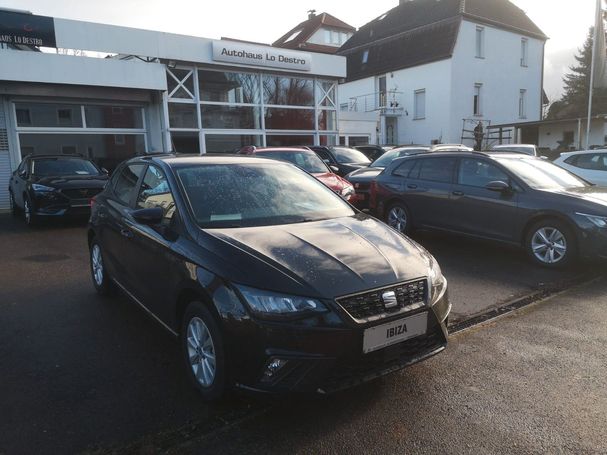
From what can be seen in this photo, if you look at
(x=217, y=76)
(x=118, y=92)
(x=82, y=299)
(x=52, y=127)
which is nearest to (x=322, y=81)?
(x=217, y=76)

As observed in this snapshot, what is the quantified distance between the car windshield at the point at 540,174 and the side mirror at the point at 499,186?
0.83 ft

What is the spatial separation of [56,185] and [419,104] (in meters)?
26.7

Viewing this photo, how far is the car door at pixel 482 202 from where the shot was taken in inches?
272

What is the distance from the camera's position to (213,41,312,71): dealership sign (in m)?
17.3

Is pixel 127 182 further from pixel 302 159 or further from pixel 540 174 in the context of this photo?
pixel 302 159

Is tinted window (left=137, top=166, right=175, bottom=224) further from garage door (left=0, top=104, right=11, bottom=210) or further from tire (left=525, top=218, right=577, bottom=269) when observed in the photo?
garage door (left=0, top=104, right=11, bottom=210)

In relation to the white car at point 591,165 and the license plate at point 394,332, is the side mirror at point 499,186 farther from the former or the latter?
the white car at point 591,165

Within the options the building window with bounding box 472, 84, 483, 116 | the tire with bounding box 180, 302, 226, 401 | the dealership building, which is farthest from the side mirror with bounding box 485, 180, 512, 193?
the building window with bounding box 472, 84, 483, 116

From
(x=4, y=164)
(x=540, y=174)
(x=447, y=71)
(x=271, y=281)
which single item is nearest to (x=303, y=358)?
(x=271, y=281)

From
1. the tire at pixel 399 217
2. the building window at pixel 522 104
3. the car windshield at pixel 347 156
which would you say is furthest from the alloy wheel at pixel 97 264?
the building window at pixel 522 104

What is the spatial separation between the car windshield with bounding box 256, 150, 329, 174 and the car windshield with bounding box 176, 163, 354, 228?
6.20 metres

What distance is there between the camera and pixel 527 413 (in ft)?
9.84

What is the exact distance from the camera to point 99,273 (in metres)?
5.50

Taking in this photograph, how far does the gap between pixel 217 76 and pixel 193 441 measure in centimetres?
1729
